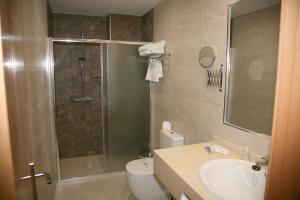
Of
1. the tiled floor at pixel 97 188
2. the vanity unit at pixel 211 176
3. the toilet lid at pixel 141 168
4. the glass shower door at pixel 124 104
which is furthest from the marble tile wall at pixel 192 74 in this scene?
the tiled floor at pixel 97 188

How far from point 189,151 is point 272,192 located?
3.25 ft

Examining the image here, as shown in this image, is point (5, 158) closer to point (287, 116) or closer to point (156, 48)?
point (287, 116)

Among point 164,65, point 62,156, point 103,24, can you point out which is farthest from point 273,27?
point 62,156

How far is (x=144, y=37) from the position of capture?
3.46 m

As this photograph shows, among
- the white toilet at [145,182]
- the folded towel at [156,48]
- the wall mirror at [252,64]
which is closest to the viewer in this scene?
the wall mirror at [252,64]

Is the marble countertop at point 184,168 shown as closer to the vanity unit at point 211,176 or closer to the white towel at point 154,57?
the vanity unit at point 211,176

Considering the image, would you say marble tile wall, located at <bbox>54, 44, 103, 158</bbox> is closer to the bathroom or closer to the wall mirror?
the bathroom

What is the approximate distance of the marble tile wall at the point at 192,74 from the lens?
1722 mm

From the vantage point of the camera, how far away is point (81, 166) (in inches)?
131

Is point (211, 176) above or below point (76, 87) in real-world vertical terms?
below

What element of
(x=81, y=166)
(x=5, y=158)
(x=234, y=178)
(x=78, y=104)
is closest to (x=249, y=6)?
(x=234, y=178)

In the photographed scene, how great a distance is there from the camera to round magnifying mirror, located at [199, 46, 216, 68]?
183 centimetres

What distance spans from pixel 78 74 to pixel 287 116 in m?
3.35

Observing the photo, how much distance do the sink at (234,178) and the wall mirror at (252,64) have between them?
322 mm
